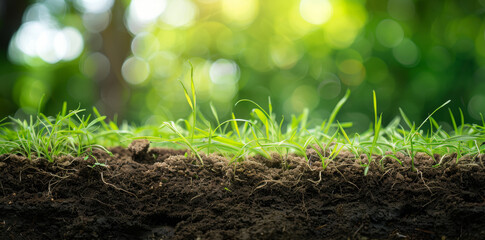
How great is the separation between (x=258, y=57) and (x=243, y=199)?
30.1 feet

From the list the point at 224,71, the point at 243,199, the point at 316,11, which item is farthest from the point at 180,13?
the point at 243,199

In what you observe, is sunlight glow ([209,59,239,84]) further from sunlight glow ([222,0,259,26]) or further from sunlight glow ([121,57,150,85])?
sunlight glow ([121,57,150,85])

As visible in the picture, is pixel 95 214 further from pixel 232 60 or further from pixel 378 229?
pixel 232 60

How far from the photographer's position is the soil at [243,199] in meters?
1.09

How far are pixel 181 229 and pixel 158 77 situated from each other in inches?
471

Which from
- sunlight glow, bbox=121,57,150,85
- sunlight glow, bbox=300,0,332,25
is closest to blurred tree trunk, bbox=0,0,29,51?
sunlight glow, bbox=121,57,150,85

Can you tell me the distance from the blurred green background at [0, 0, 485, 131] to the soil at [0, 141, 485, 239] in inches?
164

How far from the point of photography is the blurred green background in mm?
6707

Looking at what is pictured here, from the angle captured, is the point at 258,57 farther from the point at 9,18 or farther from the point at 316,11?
the point at 9,18

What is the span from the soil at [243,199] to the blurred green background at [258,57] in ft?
13.7

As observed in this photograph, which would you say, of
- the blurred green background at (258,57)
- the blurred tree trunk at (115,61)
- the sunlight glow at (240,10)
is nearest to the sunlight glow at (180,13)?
the blurred green background at (258,57)

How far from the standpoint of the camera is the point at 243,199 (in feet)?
3.86

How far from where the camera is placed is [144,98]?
12.7 meters

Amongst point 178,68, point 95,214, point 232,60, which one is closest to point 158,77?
point 178,68
